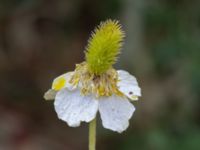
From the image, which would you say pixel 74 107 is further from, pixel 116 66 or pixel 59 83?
pixel 116 66

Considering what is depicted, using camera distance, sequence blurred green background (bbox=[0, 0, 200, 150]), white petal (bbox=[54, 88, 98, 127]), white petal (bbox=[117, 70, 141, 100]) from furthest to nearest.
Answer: blurred green background (bbox=[0, 0, 200, 150])
white petal (bbox=[117, 70, 141, 100])
white petal (bbox=[54, 88, 98, 127])

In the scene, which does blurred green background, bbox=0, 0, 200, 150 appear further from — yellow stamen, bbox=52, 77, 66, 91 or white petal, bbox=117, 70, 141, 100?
yellow stamen, bbox=52, 77, 66, 91

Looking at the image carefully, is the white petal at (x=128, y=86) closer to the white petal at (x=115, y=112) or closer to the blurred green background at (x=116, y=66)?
the white petal at (x=115, y=112)

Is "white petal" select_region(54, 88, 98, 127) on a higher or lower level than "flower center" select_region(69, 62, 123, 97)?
lower

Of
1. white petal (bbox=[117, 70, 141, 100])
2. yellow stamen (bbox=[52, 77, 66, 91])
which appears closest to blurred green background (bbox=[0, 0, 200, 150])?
white petal (bbox=[117, 70, 141, 100])

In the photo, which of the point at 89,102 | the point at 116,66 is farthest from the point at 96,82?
the point at 116,66

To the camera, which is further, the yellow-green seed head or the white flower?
the yellow-green seed head

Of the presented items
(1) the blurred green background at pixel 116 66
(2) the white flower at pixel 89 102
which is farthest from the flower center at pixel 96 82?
(1) the blurred green background at pixel 116 66

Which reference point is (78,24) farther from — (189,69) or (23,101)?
(189,69)

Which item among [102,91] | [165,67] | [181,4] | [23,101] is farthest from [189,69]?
[102,91]
